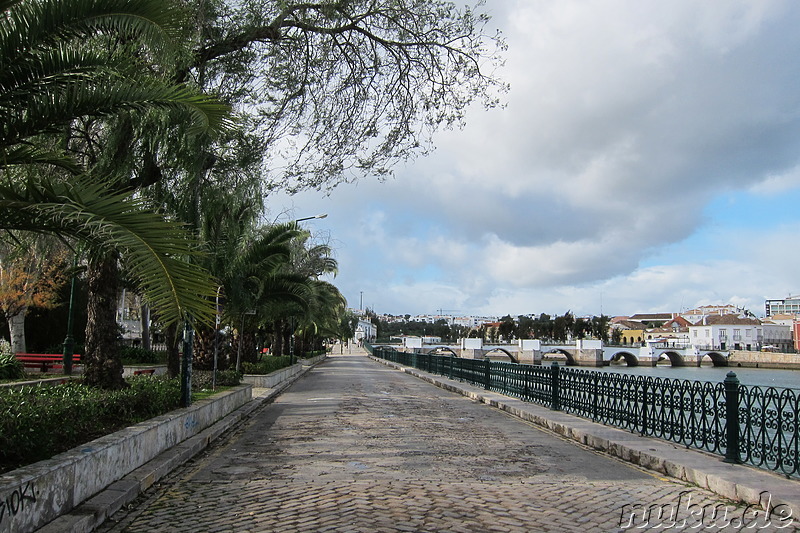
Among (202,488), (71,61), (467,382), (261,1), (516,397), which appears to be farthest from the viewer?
(467,382)

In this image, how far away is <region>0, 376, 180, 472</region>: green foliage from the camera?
17.9 ft

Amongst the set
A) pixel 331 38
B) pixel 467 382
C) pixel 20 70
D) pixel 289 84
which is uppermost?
pixel 331 38

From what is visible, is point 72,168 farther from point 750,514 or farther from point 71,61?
point 750,514

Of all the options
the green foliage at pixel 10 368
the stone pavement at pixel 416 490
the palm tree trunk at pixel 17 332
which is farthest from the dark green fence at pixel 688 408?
the palm tree trunk at pixel 17 332

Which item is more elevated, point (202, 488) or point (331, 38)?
point (331, 38)

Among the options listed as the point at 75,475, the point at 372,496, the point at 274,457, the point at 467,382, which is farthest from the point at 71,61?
the point at 467,382

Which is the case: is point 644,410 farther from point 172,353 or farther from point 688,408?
point 172,353

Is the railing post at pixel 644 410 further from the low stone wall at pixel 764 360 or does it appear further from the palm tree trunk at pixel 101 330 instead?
the low stone wall at pixel 764 360

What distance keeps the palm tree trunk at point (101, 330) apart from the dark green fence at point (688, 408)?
29.3 ft

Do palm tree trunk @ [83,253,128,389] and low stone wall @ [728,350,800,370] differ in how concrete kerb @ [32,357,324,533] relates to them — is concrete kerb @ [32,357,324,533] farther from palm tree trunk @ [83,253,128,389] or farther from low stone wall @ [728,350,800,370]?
low stone wall @ [728,350,800,370]

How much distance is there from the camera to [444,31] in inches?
501

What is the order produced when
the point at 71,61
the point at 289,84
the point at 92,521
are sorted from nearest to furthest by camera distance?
the point at 92,521 → the point at 71,61 → the point at 289,84

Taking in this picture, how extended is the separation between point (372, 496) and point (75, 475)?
2818mm

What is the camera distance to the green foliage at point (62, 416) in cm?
545
